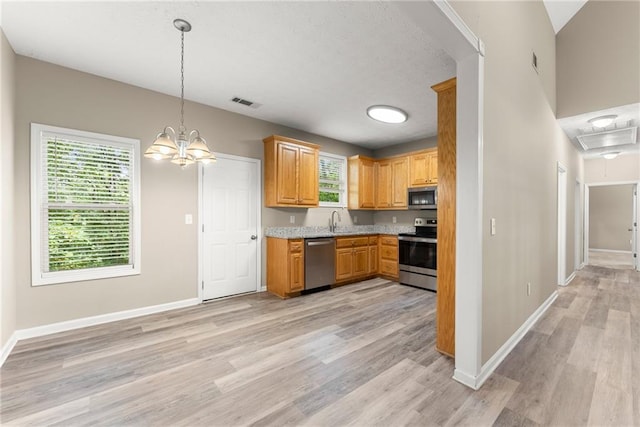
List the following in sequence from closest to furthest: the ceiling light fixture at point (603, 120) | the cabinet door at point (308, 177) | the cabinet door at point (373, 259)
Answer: the ceiling light fixture at point (603, 120)
the cabinet door at point (308, 177)
the cabinet door at point (373, 259)

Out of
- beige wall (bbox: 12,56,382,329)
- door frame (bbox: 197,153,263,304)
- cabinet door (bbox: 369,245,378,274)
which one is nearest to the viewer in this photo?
beige wall (bbox: 12,56,382,329)

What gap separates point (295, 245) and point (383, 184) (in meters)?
2.53

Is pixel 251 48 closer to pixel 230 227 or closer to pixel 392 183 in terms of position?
pixel 230 227

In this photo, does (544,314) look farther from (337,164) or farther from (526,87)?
(337,164)

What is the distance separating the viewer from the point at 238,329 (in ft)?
9.93

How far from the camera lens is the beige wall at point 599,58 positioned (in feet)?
11.8

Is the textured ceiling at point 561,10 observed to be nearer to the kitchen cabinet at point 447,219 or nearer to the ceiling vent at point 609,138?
the ceiling vent at point 609,138

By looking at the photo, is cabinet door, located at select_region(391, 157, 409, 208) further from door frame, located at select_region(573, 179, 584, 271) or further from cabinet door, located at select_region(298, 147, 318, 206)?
door frame, located at select_region(573, 179, 584, 271)

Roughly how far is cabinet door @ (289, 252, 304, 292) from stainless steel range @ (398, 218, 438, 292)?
1.85 metres

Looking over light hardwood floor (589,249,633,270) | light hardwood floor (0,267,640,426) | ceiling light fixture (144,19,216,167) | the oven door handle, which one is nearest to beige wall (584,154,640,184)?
light hardwood floor (589,249,633,270)

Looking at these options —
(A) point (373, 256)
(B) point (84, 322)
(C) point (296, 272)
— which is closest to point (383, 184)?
(A) point (373, 256)

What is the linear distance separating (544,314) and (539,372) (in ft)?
5.45

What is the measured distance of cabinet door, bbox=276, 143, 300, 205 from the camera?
4.37m

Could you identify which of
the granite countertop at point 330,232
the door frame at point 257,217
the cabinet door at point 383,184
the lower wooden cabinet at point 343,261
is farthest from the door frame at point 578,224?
the door frame at point 257,217
